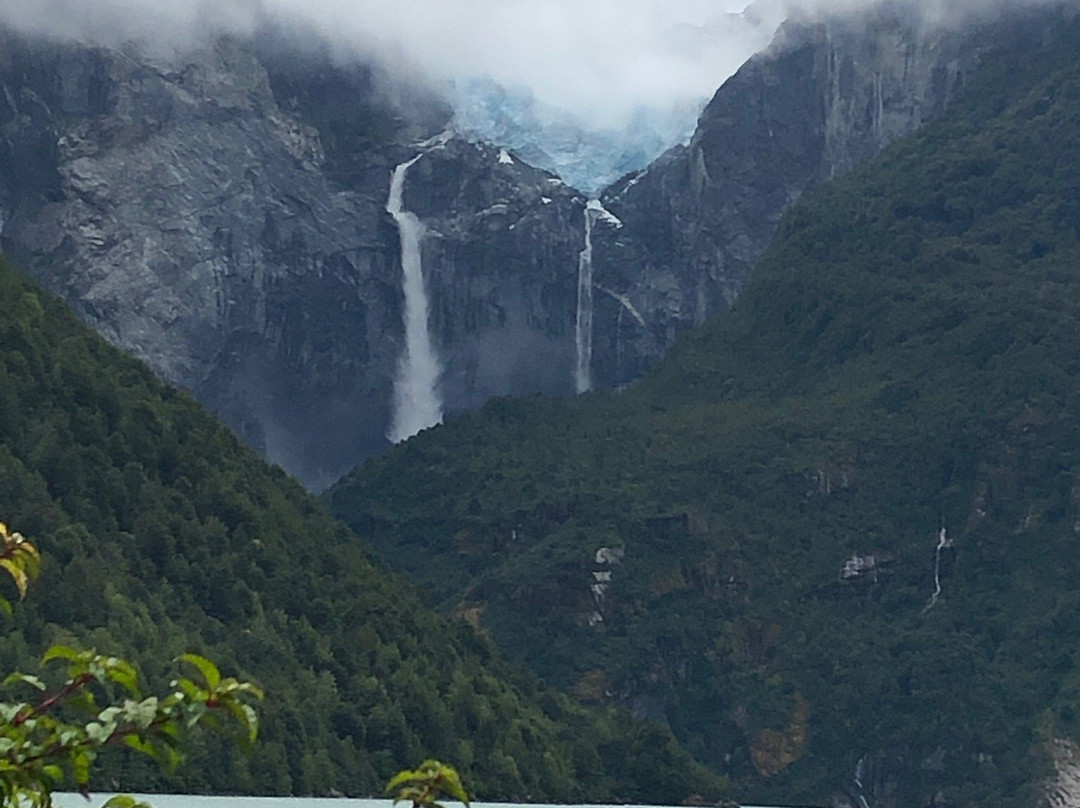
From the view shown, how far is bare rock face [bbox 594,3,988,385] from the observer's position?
116 metres

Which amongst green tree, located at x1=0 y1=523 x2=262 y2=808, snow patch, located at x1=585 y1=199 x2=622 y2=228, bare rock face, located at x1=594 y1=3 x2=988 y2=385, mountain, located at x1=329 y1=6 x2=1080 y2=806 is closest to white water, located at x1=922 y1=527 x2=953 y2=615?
mountain, located at x1=329 y1=6 x2=1080 y2=806

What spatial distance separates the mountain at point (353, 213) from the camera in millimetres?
108562

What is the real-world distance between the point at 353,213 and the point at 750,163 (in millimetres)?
16840

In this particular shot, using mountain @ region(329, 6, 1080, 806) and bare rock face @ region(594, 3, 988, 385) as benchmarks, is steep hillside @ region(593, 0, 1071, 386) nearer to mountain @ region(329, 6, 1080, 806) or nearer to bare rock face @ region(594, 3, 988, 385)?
bare rock face @ region(594, 3, 988, 385)

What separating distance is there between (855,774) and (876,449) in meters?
14.4

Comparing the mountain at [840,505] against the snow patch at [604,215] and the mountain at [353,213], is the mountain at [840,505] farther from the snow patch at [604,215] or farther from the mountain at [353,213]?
the snow patch at [604,215]

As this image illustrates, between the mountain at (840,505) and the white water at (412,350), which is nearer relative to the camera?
the mountain at (840,505)

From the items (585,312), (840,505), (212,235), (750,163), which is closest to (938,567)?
(840,505)

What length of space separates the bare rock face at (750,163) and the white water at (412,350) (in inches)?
286

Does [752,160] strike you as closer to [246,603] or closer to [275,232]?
[275,232]

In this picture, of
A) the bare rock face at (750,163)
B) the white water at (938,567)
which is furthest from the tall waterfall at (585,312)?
the white water at (938,567)

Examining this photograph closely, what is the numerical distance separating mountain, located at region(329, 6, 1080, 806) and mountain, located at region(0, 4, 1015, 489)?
11526 millimetres

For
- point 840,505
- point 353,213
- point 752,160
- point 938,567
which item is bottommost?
point 938,567

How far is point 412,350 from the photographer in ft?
388
